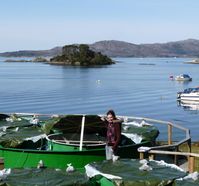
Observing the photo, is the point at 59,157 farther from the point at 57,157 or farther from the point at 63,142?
the point at 63,142

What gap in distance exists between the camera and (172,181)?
10180 millimetres

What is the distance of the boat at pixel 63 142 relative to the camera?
1700 cm

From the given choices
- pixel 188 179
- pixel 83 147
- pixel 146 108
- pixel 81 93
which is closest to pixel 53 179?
pixel 188 179

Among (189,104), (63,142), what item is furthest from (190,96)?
(63,142)

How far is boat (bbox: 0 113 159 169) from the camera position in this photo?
55.8ft

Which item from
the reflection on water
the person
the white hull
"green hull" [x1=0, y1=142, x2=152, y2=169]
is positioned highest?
the person

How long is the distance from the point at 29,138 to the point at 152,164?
8.74 meters

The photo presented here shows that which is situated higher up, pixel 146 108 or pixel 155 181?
pixel 155 181

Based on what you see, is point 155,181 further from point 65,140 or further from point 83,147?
point 65,140

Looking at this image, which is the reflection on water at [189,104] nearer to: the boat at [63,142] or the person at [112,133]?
the boat at [63,142]

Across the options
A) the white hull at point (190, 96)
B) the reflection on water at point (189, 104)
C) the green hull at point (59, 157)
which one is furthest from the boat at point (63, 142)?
the white hull at point (190, 96)

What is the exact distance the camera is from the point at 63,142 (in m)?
18.8

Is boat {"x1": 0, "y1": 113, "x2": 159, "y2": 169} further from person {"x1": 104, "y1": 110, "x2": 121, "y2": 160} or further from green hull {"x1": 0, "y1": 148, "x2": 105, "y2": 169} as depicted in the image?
person {"x1": 104, "y1": 110, "x2": 121, "y2": 160}

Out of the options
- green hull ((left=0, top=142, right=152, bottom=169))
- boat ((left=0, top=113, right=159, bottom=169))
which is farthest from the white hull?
green hull ((left=0, top=142, right=152, bottom=169))
